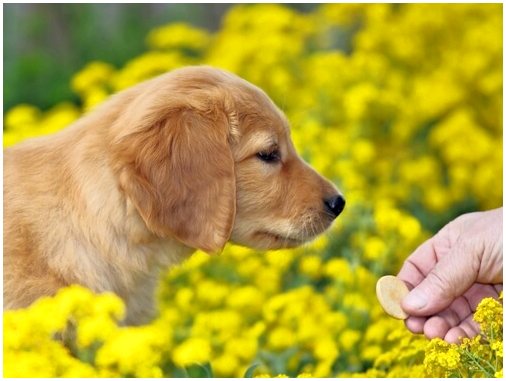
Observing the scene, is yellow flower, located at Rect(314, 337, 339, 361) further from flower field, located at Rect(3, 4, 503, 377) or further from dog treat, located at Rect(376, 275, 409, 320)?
dog treat, located at Rect(376, 275, 409, 320)

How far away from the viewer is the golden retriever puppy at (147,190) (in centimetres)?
364

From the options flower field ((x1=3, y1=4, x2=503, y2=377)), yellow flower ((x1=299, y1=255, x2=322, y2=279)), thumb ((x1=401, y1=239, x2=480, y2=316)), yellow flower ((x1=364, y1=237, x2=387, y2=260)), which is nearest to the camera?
flower field ((x1=3, y1=4, x2=503, y2=377))

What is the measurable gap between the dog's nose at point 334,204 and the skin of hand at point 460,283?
45cm

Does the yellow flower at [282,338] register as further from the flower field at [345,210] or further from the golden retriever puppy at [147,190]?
the golden retriever puppy at [147,190]

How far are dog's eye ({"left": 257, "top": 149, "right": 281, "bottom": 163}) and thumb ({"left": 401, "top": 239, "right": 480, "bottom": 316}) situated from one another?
0.77 metres

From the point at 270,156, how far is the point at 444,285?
0.87 m

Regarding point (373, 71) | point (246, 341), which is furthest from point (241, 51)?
point (246, 341)

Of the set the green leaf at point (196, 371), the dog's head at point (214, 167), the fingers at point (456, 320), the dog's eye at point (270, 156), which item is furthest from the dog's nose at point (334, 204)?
the green leaf at point (196, 371)

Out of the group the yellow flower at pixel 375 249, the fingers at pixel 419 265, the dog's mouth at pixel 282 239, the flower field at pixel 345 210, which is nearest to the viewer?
the flower field at pixel 345 210

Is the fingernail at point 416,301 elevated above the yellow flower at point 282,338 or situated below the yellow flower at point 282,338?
above

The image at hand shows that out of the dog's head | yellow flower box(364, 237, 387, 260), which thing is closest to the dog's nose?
the dog's head

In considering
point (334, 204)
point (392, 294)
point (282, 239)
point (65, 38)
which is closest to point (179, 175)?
point (282, 239)

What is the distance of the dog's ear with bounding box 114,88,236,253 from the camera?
11.8 ft

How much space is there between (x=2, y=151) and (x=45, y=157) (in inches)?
9.5
